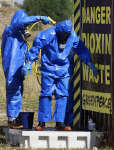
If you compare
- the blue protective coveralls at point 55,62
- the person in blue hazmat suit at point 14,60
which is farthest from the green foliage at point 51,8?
the blue protective coveralls at point 55,62

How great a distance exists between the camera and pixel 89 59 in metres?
10.3

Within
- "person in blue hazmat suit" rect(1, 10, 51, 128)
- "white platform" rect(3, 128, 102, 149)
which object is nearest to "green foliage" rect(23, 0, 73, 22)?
"person in blue hazmat suit" rect(1, 10, 51, 128)

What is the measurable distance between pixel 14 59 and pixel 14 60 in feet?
0.06

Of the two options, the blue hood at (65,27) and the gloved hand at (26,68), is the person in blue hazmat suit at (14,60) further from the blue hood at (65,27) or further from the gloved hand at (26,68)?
the blue hood at (65,27)

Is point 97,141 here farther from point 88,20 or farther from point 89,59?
point 88,20

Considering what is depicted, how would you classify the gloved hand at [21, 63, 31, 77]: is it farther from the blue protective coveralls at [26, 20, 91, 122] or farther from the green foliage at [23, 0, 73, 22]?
the green foliage at [23, 0, 73, 22]

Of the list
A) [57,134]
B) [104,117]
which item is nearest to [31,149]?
[57,134]

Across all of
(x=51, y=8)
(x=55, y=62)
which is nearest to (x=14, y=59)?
(x=55, y=62)

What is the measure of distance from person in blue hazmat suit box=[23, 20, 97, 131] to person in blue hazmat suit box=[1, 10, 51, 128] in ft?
1.69

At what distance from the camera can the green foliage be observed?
4444 centimetres

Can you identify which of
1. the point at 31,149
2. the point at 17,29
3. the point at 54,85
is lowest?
the point at 31,149

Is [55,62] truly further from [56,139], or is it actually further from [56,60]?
[56,139]

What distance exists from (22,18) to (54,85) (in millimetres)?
1144

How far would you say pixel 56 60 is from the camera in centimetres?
1017
